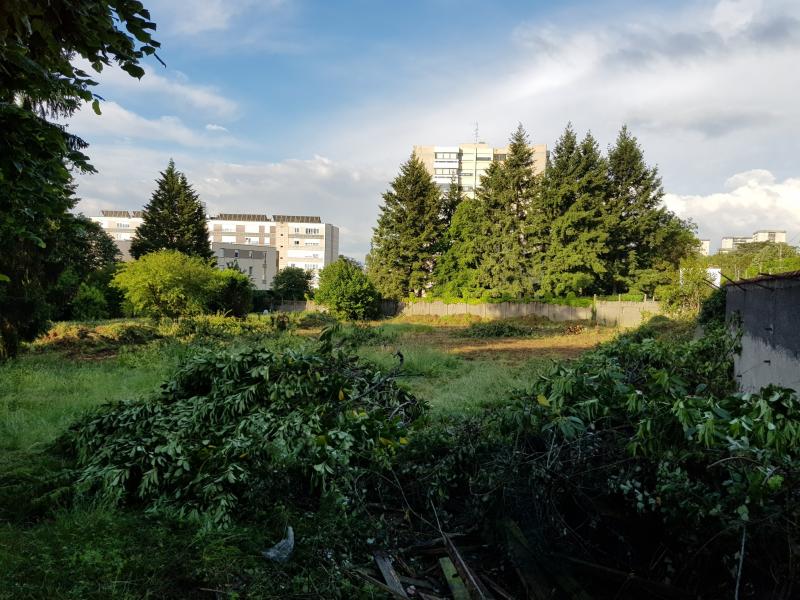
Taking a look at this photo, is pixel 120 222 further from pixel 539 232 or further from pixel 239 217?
pixel 539 232

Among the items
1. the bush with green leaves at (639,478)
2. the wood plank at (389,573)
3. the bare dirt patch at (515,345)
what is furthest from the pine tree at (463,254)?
the wood plank at (389,573)

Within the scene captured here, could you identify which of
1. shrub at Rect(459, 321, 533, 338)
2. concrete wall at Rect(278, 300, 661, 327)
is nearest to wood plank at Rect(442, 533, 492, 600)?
shrub at Rect(459, 321, 533, 338)

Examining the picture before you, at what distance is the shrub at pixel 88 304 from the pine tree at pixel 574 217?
25.7 metres

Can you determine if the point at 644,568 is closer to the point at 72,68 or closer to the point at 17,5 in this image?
the point at 17,5

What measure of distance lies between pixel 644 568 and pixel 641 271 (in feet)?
111

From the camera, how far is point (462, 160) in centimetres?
7556

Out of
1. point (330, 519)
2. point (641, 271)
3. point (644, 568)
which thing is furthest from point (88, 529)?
point (641, 271)

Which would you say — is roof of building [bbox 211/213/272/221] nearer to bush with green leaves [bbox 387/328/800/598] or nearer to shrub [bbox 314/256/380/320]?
shrub [bbox 314/256/380/320]

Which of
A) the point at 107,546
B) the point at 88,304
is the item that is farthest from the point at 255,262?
the point at 107,546

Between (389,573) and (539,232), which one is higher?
(539,232)

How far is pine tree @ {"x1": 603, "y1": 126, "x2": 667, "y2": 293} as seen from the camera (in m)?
33.0

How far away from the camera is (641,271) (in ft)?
108

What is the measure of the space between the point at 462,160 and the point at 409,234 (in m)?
43.1

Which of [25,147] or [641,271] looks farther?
[641,271]
